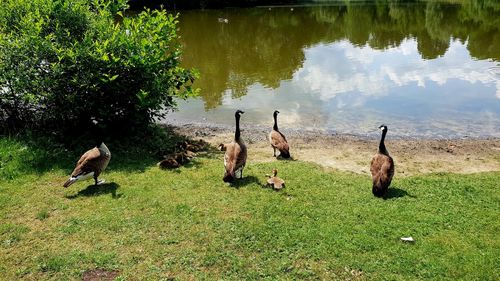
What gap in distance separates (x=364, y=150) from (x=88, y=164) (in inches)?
429

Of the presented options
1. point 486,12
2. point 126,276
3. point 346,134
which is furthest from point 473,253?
point 486,12

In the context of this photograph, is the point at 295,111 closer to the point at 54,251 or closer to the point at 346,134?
the point at 346,134

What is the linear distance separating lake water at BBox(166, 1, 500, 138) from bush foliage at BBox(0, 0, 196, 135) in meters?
6.63

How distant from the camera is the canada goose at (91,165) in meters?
12.8

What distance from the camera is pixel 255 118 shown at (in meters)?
Result: 23.9

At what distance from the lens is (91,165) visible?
13031 mm

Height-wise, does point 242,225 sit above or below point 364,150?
above

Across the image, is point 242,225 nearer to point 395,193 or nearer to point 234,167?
point 234,167

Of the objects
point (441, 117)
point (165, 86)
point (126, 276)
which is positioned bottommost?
point (441, 117)

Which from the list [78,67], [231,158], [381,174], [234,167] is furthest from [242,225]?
[78,67]

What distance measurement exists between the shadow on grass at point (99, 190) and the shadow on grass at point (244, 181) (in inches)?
136

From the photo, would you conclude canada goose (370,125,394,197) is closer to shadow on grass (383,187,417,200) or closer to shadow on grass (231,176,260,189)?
shadow on grass (383,187,417,200)

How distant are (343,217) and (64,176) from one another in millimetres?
8825

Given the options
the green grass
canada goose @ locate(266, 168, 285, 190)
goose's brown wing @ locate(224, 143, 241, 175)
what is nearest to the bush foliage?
the green grass
